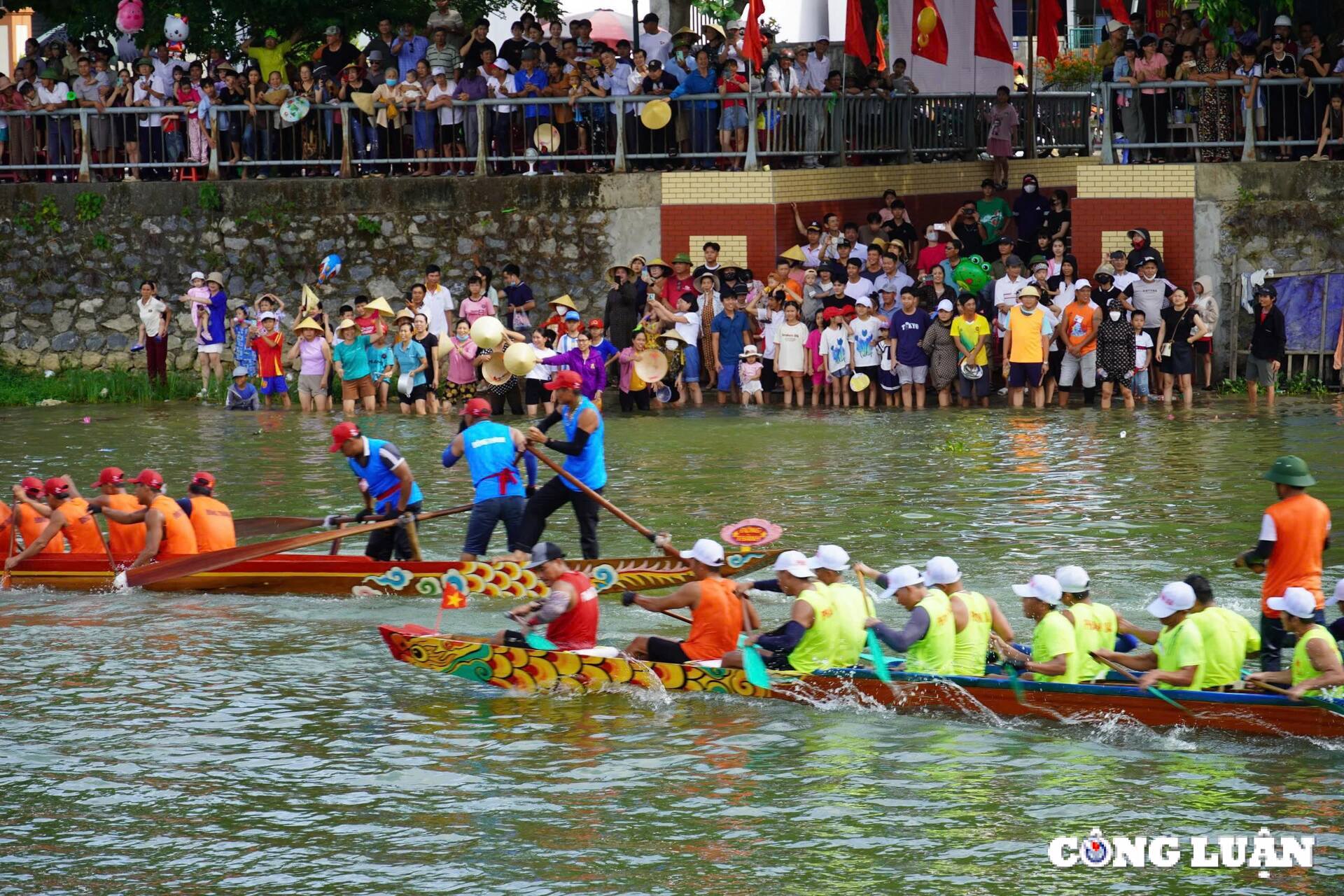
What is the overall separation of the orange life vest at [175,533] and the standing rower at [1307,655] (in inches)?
317

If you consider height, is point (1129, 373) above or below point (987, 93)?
below

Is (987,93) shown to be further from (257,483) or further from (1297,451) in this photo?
(257,483)

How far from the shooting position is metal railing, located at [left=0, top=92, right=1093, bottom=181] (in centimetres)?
2305

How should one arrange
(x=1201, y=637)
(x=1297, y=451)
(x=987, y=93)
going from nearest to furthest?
(x=1201, y=637), (x=1297, y=451), (x=987, y=93)

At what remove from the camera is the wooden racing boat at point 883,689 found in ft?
33.1

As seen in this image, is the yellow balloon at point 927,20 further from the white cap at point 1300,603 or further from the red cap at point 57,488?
the white cap at point 1300,603

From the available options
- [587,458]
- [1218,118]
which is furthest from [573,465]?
[1218,118]

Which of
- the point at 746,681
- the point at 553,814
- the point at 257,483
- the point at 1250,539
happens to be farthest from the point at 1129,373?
the point at 553,814

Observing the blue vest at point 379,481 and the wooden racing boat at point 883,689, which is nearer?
the wooden racing boat at point 883,689

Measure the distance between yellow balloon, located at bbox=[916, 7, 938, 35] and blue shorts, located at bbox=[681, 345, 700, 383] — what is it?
19.9ft

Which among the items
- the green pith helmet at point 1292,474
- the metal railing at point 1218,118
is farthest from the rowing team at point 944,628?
the metal railing at point 1218,118

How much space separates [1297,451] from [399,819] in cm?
1109

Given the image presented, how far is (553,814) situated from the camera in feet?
30.7

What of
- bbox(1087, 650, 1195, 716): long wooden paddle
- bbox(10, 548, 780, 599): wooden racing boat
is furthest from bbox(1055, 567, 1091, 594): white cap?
bbox(10, 548, 780, 599): wooden racing boat
